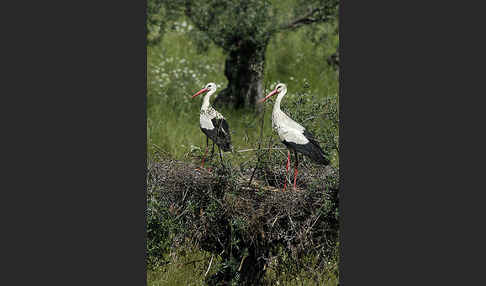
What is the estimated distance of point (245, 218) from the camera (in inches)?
282

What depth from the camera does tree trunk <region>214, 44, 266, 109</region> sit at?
27.2ft

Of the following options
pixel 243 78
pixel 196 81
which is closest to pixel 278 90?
pixel 243 78

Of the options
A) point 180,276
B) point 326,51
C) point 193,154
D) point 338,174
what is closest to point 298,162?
point 338,174

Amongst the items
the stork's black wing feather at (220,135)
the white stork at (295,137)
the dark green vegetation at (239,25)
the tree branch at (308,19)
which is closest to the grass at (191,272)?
the white stork at (295,137)

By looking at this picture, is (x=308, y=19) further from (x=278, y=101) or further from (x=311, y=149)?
(x=311, y=149)

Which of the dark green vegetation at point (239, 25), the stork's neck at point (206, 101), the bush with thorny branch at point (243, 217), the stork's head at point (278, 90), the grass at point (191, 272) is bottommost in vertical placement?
the grass at point (191, 272)

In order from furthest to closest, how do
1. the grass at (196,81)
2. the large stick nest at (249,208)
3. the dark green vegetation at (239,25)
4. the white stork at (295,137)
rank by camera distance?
1. the dark green vegetation at (239,25)
2. the grass at (196,81)
3. the white stork at (295,137)
4. the large stick nest at (249,208)

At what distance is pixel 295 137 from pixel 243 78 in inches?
63.6

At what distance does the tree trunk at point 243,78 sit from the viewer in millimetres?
8305

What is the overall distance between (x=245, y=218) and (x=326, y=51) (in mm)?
3368

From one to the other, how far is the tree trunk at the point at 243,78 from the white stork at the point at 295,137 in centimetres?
61

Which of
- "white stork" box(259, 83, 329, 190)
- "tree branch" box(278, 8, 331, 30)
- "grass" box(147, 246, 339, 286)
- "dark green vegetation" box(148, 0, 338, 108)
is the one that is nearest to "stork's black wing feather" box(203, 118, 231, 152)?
"white stork" box(259, 83, 329, 190)

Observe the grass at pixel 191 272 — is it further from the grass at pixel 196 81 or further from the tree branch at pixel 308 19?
the tree branch at pixel 308 19

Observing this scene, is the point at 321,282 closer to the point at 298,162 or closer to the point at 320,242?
the point at 320,242
